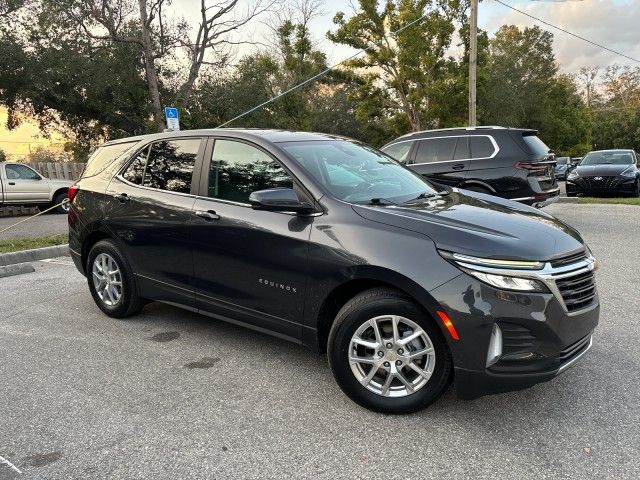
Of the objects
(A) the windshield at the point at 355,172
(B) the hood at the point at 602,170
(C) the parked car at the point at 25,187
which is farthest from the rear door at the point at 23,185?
(B) the hood at the point at 602,170

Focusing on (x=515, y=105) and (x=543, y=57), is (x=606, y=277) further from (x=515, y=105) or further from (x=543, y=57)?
(x=543, y=57)

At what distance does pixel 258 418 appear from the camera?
120 inches

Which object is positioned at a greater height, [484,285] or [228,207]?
[228,207]

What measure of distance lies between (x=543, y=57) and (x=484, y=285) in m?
46.9

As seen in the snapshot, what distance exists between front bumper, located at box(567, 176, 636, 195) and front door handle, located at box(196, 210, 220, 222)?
13.4 m

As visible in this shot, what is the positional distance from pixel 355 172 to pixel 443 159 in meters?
5.97

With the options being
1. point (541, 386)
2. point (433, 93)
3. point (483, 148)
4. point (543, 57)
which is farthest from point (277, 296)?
point (543, 57)

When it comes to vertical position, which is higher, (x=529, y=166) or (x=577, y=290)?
(x=529, y=166)

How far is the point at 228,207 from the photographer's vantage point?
3793 mm

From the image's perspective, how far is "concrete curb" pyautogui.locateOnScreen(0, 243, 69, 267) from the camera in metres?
7.50

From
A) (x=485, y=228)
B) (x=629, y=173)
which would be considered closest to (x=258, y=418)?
(x=485, y=228)

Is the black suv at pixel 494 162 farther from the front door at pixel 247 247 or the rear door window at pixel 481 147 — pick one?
the front door at pixel 247 247

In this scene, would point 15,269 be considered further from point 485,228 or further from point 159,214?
point 485,228

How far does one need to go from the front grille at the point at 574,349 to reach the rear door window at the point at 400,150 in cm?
713
